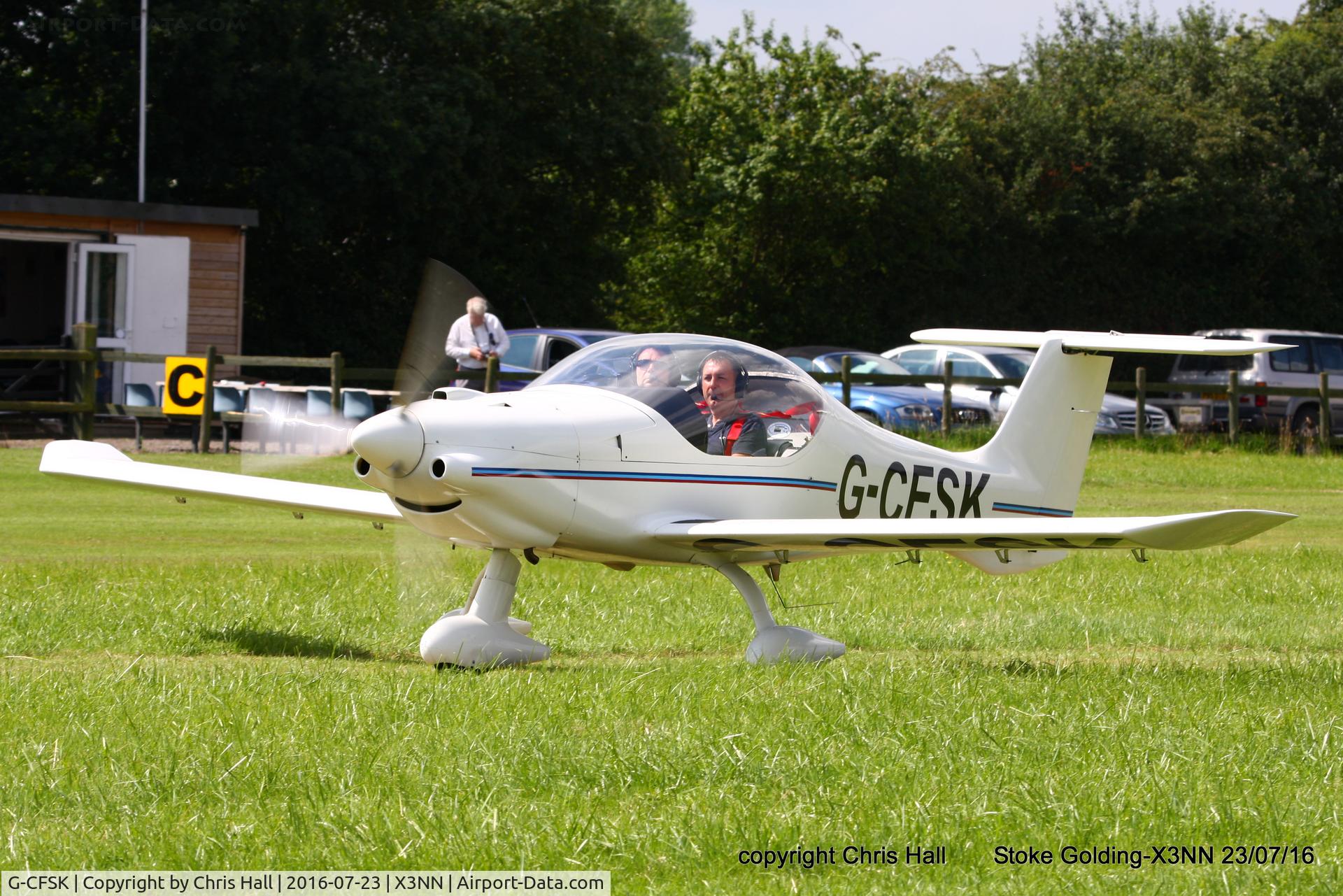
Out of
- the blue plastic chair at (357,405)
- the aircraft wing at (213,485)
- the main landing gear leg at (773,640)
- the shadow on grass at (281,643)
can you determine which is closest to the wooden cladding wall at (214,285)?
the blue plastic chair at (357,405)

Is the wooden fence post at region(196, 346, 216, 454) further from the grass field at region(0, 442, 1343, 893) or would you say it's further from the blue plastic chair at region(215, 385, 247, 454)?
the grass field at region(0, 442, 1343, 893)

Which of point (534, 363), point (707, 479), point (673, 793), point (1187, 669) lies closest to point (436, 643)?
point (707, 479)

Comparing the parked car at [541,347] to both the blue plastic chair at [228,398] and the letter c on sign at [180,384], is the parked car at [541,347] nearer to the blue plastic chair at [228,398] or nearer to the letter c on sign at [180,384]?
the blue plastic chair at [228,398]

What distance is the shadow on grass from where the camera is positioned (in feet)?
25.8

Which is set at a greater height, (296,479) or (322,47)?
(322,47)

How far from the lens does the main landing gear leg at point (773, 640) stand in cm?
755

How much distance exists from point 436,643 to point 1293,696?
3.93 metres

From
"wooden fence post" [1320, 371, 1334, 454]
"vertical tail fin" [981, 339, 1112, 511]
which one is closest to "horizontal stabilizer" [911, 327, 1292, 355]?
"vertical tail fin" [981, 339, 1112, 511]

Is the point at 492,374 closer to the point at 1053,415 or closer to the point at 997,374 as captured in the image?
the point at 997,374

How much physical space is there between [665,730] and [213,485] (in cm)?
412

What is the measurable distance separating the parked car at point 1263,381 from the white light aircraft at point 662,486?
18.6 metres

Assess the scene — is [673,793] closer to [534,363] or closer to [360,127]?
[534,363]

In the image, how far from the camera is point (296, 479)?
17.1 metres

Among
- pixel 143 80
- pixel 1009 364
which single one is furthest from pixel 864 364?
pixel 143 80
